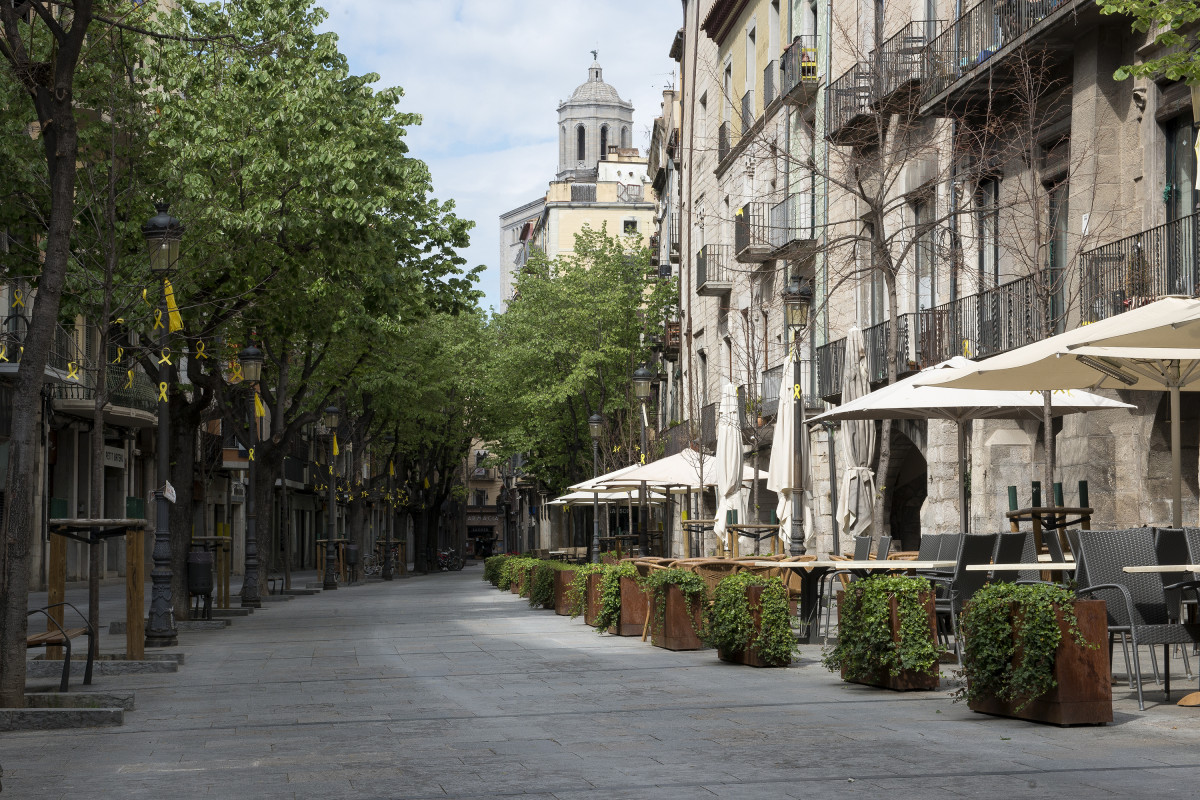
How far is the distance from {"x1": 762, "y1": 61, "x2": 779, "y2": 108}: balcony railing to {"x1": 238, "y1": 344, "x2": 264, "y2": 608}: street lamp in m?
13.1

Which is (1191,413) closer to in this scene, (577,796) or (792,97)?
(577,796)

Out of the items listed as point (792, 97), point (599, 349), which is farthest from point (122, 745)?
point (599, 349)

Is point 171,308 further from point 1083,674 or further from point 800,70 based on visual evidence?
point 800,70

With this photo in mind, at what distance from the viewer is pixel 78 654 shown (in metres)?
15.3

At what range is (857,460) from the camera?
18406mm

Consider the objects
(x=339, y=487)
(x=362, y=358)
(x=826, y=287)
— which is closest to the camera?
(x=362, y=358)

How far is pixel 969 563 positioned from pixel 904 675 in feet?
5.33

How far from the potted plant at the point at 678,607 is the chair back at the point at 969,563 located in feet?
9.34

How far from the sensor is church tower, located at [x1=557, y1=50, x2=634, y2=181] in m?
138

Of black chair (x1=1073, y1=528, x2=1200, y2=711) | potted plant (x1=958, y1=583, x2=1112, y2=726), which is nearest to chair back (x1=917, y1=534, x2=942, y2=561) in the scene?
black chair (x1=1073, y1=528, x2=1200, y2=711)

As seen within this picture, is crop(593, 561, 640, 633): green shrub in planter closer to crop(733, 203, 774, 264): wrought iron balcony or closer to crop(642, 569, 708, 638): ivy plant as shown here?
crop(642, 569, 708, 638): ivy plant

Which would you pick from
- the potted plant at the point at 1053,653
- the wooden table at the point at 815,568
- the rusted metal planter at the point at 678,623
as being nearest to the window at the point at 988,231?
the wooden table at the point at 815,568

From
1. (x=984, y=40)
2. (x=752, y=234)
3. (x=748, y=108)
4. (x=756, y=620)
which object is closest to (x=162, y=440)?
(x=756, y=620)

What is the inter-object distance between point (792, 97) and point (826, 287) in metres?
4.73
